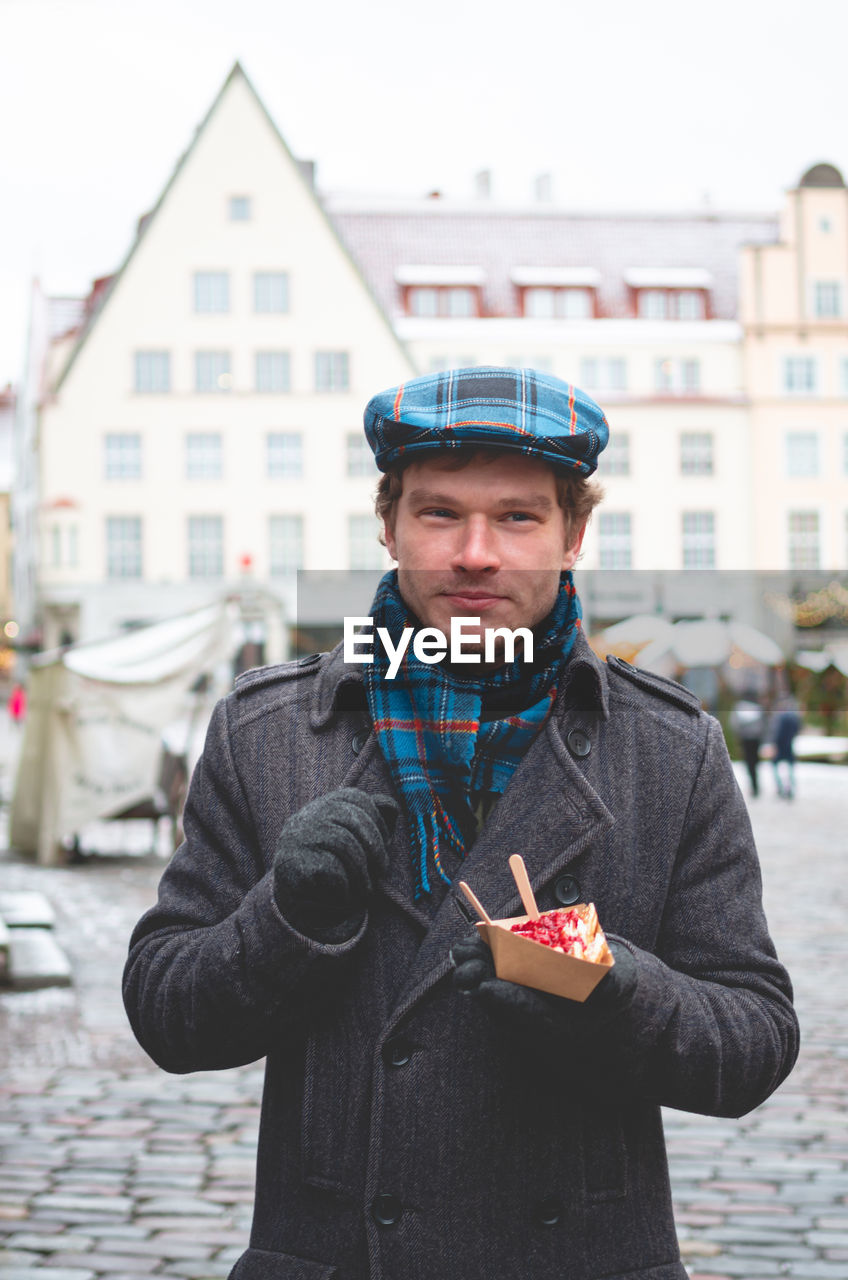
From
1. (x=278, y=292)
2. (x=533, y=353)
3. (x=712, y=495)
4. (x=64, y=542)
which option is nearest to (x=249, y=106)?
(x=278, y=292)

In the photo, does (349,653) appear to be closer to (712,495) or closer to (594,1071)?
(594,1071)

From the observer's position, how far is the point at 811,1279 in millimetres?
4156

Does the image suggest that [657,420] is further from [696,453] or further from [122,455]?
[122,455]

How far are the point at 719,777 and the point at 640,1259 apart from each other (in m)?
0.60

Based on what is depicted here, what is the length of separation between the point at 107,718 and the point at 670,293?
136 feet

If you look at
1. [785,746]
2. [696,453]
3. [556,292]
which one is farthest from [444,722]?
[556,292]

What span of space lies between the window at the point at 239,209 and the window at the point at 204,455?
675 centimetres

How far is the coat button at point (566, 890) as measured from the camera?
1.90m

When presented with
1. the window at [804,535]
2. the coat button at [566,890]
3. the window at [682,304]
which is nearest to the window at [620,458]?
the window at [682,304]

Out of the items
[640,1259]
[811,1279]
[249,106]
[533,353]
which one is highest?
[249,106]

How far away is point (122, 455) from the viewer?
46625 millimetres

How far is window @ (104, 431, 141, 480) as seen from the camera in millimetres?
46438

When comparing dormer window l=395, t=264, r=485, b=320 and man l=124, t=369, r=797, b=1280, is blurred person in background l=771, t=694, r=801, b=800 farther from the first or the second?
dormer window l=395, t=264, r=485, b=320

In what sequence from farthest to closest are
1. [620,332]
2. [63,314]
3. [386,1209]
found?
[63,314]
[620,332]
[386,1209]
